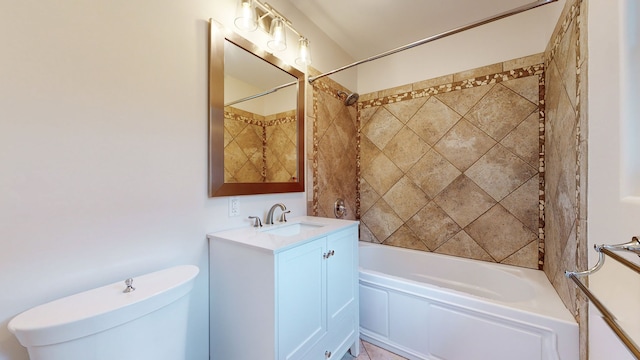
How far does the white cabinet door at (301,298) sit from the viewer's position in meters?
1.05

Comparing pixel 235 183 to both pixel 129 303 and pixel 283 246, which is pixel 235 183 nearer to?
pixel 283 246

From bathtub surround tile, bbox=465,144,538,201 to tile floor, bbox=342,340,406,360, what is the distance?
1511mm

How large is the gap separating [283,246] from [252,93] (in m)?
1.02

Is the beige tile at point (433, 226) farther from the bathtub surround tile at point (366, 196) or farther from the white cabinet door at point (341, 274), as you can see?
the white cabinet door at point (341, 274)

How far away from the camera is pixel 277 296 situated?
103 centimetres

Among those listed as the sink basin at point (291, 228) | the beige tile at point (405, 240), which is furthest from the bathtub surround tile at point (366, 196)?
the sink basin at point (291, 228)

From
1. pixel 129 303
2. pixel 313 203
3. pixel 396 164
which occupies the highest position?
pixel 396 164

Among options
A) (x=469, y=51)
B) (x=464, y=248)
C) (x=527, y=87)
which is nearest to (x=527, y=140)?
(x=527, y=87)

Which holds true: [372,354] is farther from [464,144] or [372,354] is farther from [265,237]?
[464,144]

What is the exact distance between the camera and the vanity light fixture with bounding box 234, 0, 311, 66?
1377 mm

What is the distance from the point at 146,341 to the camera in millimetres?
798

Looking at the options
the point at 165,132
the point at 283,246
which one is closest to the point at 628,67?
the point at 283,246

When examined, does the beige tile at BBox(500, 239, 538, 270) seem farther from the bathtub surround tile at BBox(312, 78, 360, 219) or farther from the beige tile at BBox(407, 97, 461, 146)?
the bathtub surround tile at BBox(312, 78, 360, 219)

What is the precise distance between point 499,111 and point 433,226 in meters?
1.15
